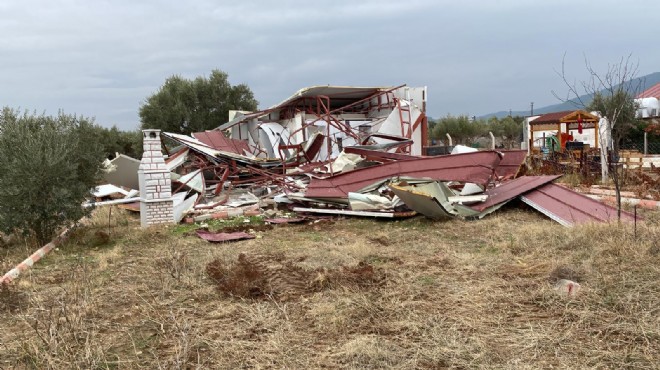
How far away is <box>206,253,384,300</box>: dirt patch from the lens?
496 centimetres

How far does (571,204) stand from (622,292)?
4819mm

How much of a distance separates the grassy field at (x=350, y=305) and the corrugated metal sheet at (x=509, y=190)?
191 centimetres

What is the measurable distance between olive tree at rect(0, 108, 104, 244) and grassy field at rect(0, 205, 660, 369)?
624mm

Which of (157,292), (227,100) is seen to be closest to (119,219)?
(157,292)

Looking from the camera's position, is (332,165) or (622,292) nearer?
(622,292)

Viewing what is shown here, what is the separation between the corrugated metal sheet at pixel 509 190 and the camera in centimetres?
945

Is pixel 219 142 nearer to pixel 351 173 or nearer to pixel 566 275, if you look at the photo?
pixel 351 173

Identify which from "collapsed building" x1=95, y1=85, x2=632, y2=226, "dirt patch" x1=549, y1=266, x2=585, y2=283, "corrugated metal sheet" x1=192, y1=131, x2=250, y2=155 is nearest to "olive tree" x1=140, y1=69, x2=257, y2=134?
"collapsed building" x1=95, y1=85, x2=632, y2=226

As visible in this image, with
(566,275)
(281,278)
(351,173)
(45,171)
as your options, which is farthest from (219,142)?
(566,275)

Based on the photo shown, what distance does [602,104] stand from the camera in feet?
23.1

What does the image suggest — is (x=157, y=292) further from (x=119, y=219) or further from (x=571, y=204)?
(x=571, y=204)

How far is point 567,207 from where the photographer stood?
28.4 ft

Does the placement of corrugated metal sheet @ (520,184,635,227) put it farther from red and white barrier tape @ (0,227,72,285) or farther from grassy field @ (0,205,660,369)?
red and white barrier tape @ (0,227,72,285)

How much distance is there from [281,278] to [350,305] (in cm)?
133
